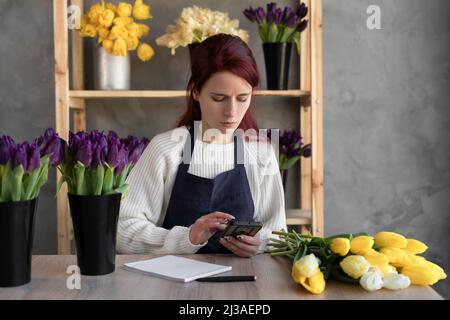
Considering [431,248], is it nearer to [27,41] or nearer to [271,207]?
[271,207]

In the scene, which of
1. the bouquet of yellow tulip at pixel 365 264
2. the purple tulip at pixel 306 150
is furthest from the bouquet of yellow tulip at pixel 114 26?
the bouquet of yellow tulip at pixel 365 264

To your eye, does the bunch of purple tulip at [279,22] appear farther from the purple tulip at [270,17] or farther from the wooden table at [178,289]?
the wooden table at [178,289]

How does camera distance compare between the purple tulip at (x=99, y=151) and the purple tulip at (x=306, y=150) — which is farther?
the purple tulip at (x=306, y=150)

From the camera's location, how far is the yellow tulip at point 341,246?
138cm

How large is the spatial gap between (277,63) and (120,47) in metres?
0.67

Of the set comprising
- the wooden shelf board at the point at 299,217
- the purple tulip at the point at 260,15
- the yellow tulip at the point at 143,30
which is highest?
the purple tulip at the point at 260,15

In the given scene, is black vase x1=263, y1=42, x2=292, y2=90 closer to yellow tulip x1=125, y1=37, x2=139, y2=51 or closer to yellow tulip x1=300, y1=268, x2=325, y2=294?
yellow tulip x1=125, y1=37, x2=139, y2=51

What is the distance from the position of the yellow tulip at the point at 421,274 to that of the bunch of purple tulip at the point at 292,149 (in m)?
1.34

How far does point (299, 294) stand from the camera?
130 centimetres

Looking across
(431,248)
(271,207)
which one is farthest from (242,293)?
(431,248)

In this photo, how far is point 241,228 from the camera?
1.65 meters

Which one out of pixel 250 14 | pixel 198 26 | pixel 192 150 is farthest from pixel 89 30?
pixel 192 150

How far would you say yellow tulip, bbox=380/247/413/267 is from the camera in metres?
1.39

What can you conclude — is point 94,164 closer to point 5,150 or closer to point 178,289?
point 5,150
